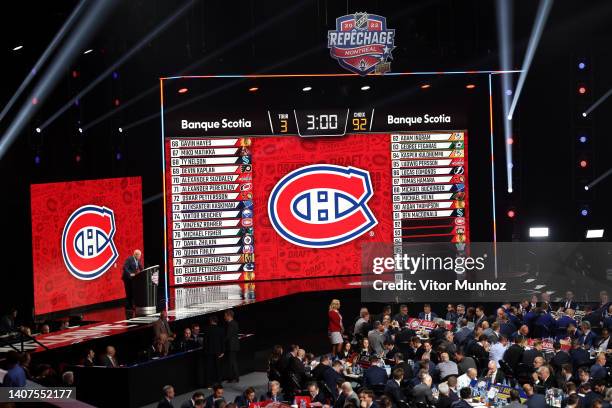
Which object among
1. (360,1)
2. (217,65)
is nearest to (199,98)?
(217,65)

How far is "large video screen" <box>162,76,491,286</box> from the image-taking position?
82.2 ft

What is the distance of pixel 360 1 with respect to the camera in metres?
27.0

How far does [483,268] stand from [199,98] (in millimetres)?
8009

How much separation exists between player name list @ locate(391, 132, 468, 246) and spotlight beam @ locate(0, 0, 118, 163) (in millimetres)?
7717

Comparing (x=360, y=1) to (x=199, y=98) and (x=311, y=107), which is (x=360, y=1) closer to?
(x=311, y=107)

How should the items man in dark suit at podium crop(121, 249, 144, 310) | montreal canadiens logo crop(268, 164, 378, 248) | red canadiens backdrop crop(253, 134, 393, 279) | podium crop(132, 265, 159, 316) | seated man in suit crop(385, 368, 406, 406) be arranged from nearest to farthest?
seated man in suit crop(385, 368, 406, 406) < podium crop(132, 265, 159, 316) < man in dark suit at podium crop(121, 249, 144, 310) < red canadiens backdrop crop(253, 134, 393, 279) < montreal canadiens logo crop(268, 164, 378, 248)

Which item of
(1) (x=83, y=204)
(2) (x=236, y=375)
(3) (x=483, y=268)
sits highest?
(1) (x=83, y=204)

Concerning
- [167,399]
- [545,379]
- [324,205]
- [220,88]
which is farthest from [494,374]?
[220,88]

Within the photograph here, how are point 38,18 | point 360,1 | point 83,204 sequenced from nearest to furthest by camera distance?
1. point 38,18
2. point 83,204
3. point 360,1

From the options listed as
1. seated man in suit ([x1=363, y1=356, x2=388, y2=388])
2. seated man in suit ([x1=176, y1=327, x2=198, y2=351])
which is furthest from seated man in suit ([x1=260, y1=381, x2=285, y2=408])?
seated man in suit ([x1=176, y1=327, x2=198, y2=351])

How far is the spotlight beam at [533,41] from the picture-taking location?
26359 mm

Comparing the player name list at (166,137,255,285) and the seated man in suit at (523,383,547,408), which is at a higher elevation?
the player name list at (166,137,255,285)

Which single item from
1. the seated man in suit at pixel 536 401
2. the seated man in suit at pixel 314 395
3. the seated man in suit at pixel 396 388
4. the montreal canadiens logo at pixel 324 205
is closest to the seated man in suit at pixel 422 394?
the seated man in suit at pixel 396 388

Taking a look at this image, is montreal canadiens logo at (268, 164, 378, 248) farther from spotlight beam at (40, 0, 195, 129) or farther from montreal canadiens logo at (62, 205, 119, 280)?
spotlight beam at (40, 0, 195, 129)
